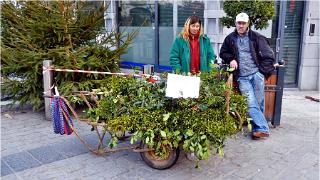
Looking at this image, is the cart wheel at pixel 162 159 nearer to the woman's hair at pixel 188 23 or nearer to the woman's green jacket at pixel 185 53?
the woman's green jacket at pixel 185 53

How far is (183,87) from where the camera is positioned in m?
3.33

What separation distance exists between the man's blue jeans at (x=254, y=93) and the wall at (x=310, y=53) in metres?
3.40

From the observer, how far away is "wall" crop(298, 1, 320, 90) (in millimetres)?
7383

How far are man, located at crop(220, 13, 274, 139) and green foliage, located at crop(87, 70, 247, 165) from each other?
42.5 inches

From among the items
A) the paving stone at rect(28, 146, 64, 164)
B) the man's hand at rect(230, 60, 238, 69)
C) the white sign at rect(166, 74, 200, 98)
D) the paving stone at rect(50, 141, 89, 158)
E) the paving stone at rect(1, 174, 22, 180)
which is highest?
the man's hand at rect(230, 60, 238, 69)

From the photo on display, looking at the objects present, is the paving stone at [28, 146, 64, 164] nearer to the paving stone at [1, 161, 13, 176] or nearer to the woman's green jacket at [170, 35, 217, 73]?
the paving stone at [1, 161, 13, 176]

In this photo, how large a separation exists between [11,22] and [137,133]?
395 cm

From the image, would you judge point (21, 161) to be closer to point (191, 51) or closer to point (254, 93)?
point (191, 51)

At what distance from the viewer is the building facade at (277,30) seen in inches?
294

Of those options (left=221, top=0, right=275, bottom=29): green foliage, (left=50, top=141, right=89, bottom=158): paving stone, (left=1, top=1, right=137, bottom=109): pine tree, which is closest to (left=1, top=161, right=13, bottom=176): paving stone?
(left=50, top=141, right=89, bottom=158): paving stone

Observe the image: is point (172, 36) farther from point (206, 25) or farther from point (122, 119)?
point (122, 119)

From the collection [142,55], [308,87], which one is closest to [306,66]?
[308,87]

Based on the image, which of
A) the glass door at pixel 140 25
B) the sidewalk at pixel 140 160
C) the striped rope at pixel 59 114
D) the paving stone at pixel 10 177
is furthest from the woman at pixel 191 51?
the glass door at pixel 140 25

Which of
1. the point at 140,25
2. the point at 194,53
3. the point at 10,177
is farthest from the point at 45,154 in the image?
the point at 140,25
